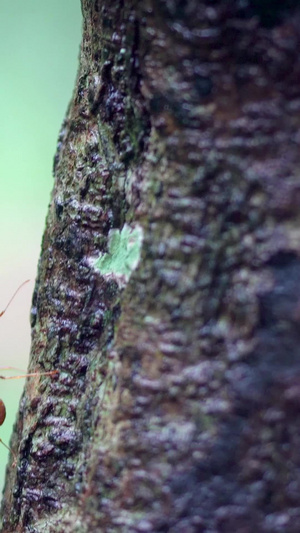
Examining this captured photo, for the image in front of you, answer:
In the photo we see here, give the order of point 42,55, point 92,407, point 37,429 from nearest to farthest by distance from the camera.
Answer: point 92,407 → point 37,429 → point 42,55

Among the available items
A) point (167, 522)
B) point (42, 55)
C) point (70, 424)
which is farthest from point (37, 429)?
point (42, 55)

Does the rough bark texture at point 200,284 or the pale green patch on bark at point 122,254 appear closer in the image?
the rough bark texture at point 200,284

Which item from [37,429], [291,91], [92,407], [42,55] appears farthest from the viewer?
[42,55]

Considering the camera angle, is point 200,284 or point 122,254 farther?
point 122,254

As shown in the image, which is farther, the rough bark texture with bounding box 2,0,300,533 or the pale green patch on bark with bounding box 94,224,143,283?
the pale green patch on bark with bounding box 94,224,143,283

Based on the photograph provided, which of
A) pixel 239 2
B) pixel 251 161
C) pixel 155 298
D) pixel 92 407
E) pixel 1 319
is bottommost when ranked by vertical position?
pixel 1 319

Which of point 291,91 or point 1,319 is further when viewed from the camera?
point 1,319

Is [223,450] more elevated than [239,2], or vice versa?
[239,2]

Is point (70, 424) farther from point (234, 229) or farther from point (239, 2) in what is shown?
point (239, 2)
